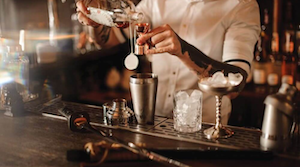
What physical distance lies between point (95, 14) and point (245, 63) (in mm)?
752

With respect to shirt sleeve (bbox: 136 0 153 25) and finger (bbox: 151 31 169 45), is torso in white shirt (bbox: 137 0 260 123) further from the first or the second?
finger (bbox: 151 31 169 45)

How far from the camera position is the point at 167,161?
1.11 metres

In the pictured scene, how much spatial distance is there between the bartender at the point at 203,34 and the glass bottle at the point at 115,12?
28 cm

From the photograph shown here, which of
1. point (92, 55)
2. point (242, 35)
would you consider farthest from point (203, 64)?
point (92, 55)

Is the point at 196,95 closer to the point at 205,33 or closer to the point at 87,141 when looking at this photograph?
the point at 87,141

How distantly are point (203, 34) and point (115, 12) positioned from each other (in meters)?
0.62

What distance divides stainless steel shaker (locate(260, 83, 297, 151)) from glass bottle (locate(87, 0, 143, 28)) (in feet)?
2.16

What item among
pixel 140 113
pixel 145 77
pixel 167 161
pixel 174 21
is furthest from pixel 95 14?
pixel 167 161

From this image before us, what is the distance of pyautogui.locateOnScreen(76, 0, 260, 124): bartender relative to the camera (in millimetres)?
1808

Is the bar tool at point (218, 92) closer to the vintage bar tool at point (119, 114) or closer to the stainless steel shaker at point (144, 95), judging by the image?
the stainless steel shaker at point (144, 95)

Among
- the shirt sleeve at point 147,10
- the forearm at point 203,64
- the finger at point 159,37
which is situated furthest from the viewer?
the shirt sleeve at point 147,10

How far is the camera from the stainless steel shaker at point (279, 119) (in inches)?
44.3

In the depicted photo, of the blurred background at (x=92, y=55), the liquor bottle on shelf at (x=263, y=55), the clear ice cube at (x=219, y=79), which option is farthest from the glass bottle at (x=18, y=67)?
the liquor bottle on shelf at (x=263, y=55)

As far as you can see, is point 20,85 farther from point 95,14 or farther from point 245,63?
point 245,63
